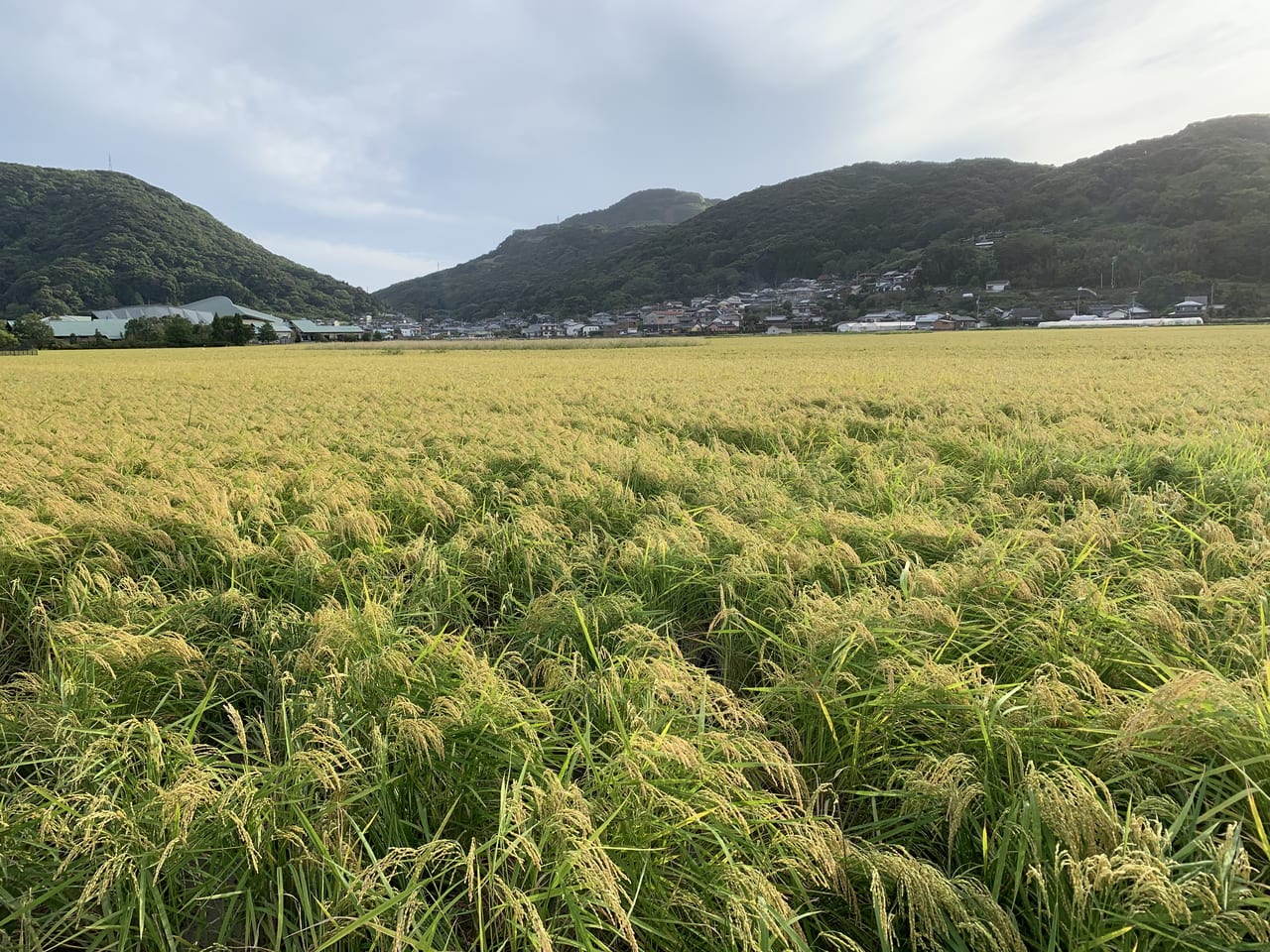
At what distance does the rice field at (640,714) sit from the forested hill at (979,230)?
396 ft

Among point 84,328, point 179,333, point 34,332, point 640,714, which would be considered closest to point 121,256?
point 84,328

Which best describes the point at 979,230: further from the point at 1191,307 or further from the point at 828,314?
the point at 1191,307

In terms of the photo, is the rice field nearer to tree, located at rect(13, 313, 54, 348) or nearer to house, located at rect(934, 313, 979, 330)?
tree, located at rect(13, 313, 54, 348)

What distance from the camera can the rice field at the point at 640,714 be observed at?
1.43m

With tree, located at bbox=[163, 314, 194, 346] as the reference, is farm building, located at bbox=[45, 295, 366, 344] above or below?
above

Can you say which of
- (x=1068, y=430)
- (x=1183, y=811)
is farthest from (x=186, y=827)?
(x=1068, y=430)

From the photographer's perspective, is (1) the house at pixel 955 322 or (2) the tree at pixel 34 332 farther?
(1) the house at pixel 955 322

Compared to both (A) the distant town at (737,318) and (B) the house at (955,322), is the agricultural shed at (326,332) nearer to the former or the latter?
(A) the distant town at (737,318)

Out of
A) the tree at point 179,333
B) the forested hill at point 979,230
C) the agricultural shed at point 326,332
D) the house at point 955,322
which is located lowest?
the house at point 955,322

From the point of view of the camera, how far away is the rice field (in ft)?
4.69

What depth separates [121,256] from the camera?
389 ft

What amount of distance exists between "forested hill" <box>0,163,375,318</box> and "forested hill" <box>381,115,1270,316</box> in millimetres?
49476

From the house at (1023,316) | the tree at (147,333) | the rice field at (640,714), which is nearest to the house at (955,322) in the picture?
the house at (1023,316)

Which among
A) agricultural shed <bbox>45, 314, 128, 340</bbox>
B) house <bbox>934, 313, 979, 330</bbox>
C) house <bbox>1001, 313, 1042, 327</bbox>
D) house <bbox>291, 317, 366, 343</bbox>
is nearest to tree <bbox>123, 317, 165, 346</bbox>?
agricultural shed <bbox>45, 314, 128, 340</bbox>
